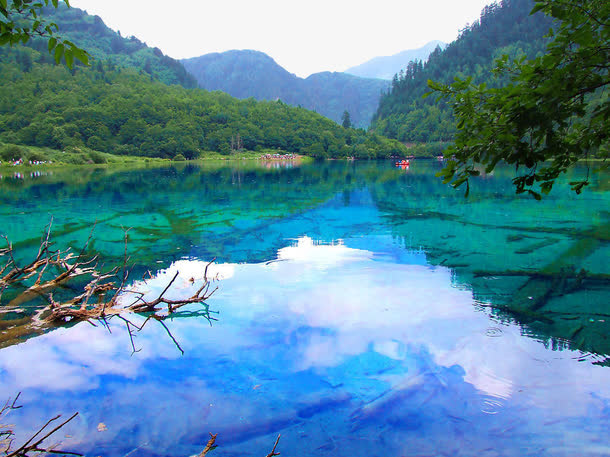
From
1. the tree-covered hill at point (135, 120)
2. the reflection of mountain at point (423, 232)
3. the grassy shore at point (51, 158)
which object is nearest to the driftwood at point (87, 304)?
the reflection of mountain at point (423, 232)

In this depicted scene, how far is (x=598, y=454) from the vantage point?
13.7 ft

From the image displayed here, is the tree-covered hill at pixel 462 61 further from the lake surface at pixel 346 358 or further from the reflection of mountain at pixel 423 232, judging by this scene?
the lake surface at pixel 346 358

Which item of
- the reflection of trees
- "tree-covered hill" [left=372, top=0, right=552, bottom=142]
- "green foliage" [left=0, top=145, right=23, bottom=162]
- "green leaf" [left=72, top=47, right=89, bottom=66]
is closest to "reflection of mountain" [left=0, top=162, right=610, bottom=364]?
the reflection of trees

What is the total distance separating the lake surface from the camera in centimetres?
451

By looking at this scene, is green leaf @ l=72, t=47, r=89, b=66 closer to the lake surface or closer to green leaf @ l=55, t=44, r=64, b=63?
green leaf @ l=55, t=44, r=64, b=63

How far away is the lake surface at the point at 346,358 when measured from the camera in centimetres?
451

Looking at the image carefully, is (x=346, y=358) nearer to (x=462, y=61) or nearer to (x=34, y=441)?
(x=34, y=441)

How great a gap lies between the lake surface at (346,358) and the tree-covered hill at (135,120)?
11384 cm

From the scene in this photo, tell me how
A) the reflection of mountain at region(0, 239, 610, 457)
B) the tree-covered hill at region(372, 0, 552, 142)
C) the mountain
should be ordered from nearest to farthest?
the reflection of mountain at region(0, 239, 610, 457) < the mountain < the tree-covered hill at region(372, 0, 552, 142)

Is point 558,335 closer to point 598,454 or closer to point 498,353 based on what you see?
point 498,353

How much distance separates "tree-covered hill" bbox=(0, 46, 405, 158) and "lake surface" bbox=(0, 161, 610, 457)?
11384 centimetres

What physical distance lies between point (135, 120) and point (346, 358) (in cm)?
14433

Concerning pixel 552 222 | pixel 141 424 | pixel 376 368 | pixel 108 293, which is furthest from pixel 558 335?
pixel 552 222

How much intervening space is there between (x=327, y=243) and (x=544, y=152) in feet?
34.3
